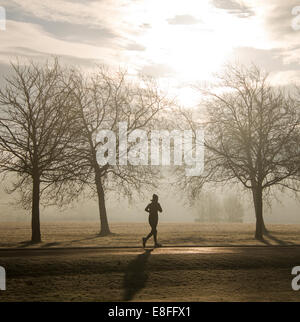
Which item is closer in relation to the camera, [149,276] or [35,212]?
[149,276]

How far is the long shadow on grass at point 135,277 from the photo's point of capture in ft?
47.2

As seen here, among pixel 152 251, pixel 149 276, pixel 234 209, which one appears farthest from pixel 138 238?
pixel 234 209

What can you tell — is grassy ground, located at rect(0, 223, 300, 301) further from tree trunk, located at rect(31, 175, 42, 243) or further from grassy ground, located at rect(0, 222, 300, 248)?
tree trunk, located at rect(31, 175, 42, 243)

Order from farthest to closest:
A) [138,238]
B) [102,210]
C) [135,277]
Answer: [102,210]
[138,238]
[135,277]

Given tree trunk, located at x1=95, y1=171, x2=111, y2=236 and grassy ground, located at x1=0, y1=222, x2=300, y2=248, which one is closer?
grassy ground, located at x1=0, y1=222, x2=300, y2=248

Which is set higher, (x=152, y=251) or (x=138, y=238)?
(x=152, y=251)

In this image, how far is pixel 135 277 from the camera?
614 inches

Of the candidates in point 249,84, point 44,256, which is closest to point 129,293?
point 44,256

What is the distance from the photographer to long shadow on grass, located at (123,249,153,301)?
1438 cm

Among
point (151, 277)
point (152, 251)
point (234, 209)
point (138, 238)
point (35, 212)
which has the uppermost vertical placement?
point (35, 212)

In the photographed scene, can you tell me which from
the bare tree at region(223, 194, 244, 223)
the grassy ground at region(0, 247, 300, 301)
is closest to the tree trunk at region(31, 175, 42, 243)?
the grassy ground at region(0, 247, 300, 301)

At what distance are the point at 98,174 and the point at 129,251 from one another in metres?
14.0

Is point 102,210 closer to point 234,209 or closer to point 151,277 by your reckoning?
point 151,277
